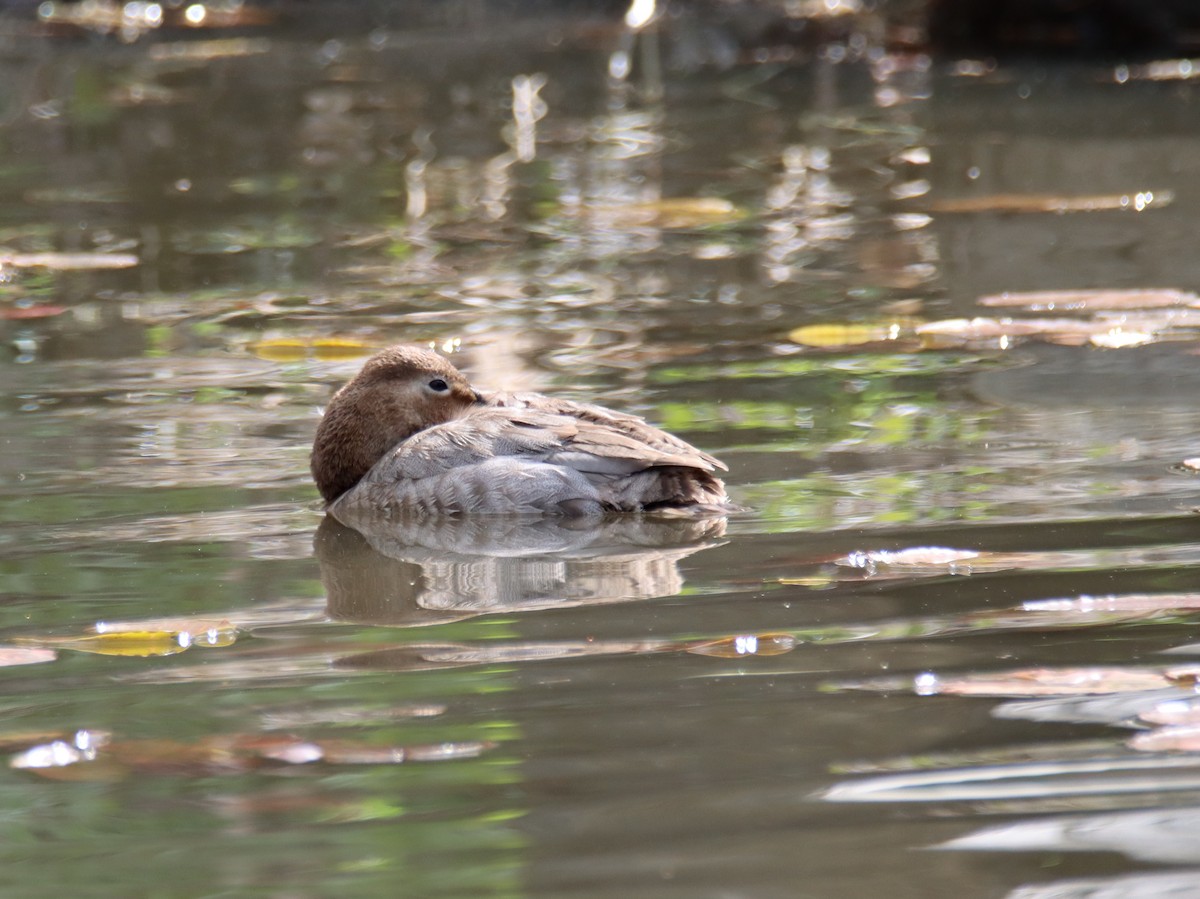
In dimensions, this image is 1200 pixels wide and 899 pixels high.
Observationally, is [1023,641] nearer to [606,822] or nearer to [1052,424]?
[606,822]

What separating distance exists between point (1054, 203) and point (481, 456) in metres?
5.14

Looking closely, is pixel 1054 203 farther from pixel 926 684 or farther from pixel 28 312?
pixel 926 684

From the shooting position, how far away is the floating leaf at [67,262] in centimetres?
900

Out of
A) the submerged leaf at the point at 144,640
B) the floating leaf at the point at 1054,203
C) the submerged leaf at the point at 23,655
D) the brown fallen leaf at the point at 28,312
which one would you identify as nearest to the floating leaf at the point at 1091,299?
the floating leaf at the point at 1054,203

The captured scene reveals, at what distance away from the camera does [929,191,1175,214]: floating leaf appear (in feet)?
31.4

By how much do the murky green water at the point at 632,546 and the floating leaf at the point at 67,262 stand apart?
3 centimetres

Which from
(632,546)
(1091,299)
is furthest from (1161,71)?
(632,546)

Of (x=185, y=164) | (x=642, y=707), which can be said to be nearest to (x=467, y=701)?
(x=642, y=707)

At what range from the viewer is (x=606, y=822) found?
3.15 meters

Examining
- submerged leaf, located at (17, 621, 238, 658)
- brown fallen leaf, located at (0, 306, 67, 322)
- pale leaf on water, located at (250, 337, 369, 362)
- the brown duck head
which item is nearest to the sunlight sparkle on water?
submerged leaf, located at (17, 621, 238, 658)

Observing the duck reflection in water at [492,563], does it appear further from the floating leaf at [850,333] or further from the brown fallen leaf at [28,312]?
the brown fallen leaf at [28,312]

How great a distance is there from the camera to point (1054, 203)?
31.9 ft

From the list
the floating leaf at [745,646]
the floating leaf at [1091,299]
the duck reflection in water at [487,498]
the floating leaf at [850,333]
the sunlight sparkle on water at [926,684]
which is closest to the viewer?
the sunlight sparkle on water at [926,684]

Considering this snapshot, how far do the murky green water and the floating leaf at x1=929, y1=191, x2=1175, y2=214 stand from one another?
5 centimetres
